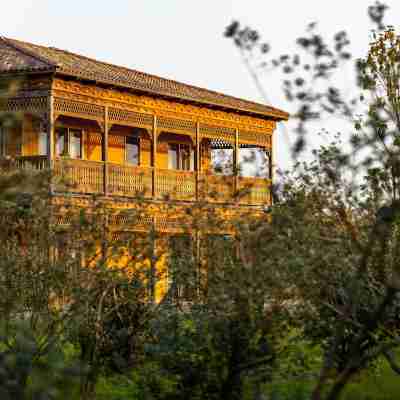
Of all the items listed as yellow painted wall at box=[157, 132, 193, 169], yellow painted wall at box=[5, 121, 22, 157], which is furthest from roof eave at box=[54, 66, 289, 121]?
yellow painted wall at box=[5, 121, 22, 157]

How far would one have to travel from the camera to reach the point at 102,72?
24.3 meters

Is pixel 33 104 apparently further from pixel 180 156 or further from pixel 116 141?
pixel 180 156

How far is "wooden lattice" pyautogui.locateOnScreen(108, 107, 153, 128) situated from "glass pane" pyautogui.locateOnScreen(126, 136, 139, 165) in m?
1.82

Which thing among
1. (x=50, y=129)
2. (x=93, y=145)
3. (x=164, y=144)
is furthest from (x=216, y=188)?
(x=164, y=144)

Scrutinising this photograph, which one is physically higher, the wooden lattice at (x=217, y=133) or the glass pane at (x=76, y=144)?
the wooden lattice at (x=217, y=133)

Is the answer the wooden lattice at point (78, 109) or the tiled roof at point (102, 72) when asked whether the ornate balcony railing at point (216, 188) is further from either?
the wooden lattice at point (78, 109)

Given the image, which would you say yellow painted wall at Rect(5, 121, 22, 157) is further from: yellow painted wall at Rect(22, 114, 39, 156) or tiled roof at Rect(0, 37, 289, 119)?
tiled roof at Rect(0, 37, 289, 119)

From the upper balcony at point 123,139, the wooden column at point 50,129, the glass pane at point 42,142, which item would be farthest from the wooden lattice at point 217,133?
the wooden column at point 50,129

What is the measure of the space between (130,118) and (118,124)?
479 mm

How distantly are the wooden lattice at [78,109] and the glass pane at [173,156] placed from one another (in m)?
5.26

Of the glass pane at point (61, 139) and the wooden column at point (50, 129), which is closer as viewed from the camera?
the wooden column at point (50, 129)

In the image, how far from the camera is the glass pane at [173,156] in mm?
28575

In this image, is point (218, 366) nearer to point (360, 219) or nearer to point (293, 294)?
point (293, 294)

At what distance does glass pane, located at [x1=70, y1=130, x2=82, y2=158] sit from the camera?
82.0ft
